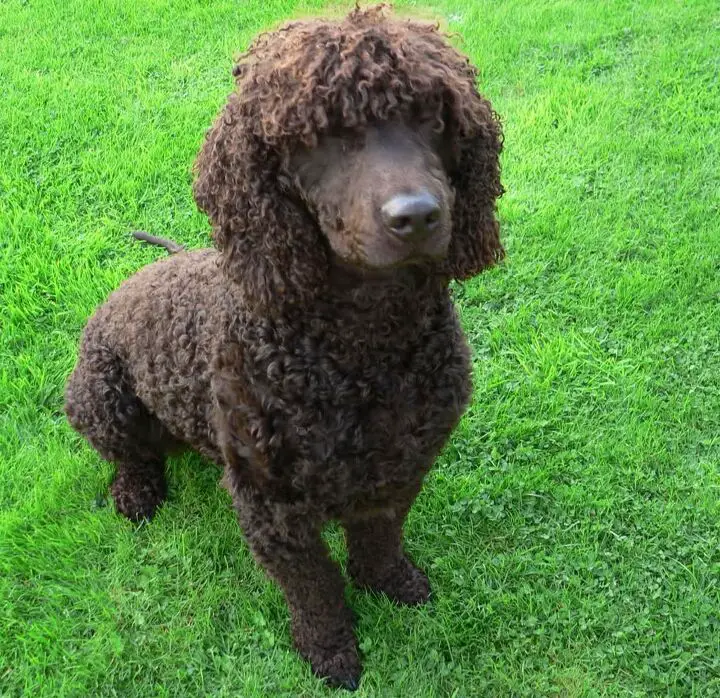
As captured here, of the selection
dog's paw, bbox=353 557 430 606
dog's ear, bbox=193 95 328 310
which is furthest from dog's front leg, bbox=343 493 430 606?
dog's ear, bbox=193 95 328 310

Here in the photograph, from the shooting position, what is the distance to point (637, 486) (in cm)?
291

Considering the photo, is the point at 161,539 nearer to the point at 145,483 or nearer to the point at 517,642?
the point at 145,483

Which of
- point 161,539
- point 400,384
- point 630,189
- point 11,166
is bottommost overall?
point 161,539

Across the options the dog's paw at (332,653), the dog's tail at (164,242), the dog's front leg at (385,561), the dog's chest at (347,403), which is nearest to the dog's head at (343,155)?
the dog's chest at (347,403)

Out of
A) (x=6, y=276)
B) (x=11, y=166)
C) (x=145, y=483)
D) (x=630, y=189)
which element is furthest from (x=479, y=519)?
(x=11, y=166)

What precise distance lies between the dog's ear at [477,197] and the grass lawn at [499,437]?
668 mm

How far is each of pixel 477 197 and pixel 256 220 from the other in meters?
0.57

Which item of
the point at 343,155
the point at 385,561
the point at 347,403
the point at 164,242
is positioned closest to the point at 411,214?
the point at 343,155

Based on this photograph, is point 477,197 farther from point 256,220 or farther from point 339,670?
A: point 339,670

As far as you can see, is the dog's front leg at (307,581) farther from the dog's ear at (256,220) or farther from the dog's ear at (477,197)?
the dog's ear at (477,197)

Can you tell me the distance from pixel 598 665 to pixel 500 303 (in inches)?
69.2

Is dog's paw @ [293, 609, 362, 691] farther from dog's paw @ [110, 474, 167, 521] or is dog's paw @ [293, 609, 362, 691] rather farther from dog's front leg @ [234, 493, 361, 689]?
dog's paw @ [110, 474, 167, 521]

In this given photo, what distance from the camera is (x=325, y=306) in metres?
1.87

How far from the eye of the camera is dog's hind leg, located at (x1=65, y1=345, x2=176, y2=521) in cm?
268
